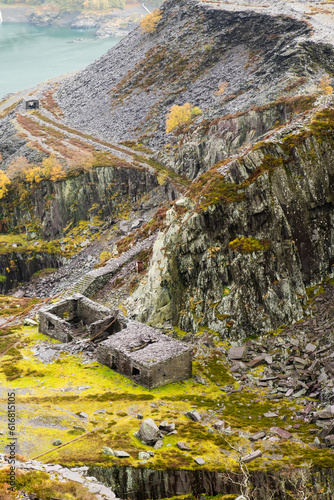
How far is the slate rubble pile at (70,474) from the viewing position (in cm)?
2378

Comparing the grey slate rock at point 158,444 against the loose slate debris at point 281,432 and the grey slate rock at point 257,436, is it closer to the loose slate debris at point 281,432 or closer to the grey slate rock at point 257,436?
the grey slate rock at point 257,436

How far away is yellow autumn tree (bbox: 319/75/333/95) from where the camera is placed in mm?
65125

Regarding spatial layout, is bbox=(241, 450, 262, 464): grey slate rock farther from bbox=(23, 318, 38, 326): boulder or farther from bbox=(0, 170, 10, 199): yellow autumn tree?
bbox=(0, 170, 10, 199): yellow autumn tree

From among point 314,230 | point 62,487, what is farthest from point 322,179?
point 62,487

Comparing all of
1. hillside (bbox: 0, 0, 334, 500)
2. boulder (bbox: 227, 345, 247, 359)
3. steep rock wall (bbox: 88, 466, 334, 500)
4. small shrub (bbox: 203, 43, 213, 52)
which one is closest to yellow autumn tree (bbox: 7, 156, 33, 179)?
hillside (bbox: 0, 0, 334, 500)

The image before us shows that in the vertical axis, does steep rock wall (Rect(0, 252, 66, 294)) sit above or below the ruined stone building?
below

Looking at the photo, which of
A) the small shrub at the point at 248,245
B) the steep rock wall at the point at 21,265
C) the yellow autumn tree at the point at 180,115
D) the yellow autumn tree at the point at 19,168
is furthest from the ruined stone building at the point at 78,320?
the yellow autumn tree at the point at 19,168

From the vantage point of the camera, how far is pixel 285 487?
87.9 ft

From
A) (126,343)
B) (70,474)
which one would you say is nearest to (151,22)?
(126,343)

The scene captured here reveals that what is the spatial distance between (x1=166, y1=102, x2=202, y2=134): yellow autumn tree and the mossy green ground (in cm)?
5327

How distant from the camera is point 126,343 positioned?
1527 inches

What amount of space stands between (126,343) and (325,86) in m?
45.4

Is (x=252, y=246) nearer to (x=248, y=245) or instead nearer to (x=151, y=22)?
(x=248, y=245)

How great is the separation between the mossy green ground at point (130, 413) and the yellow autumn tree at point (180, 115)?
5327 cm
